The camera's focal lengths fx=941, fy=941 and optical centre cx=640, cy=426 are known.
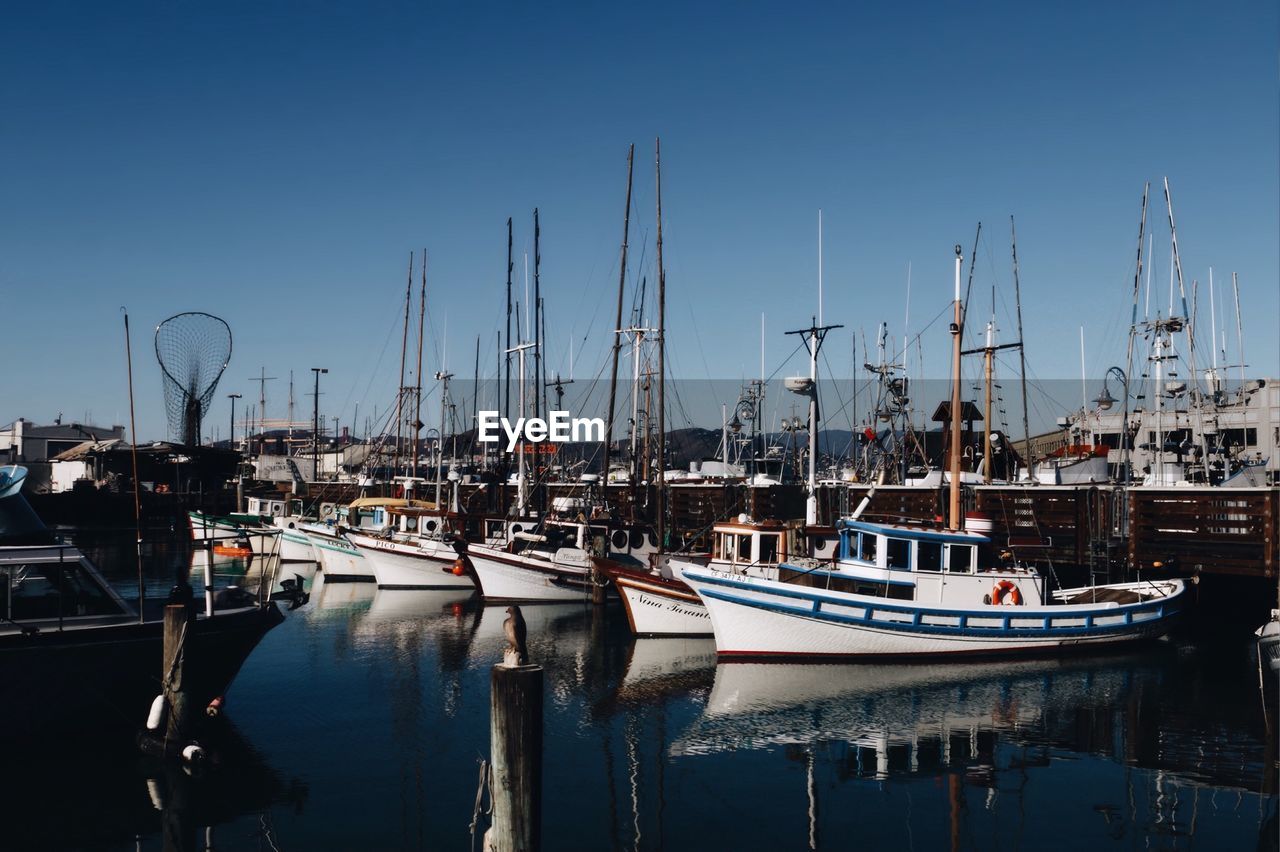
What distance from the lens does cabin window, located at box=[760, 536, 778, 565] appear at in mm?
28281

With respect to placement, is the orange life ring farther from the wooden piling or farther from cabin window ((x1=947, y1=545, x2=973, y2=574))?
the wooden piling

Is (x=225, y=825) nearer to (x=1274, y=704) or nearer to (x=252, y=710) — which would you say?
(x=252, y=710)

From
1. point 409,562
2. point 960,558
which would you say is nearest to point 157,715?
point 960,558

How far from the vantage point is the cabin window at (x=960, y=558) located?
26.3 m

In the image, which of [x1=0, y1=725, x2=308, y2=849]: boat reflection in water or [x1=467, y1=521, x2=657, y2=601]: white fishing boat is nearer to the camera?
[x1=0, y1=725, x2=308, y2=849]: boat reflection in water

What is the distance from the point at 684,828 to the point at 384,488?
53840mm

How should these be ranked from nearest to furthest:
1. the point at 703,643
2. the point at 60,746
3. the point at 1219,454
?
the point at 60,746 → the point at 703,643 → the point at 1219,454

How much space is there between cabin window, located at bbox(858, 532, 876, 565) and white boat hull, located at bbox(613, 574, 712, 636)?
5.99m

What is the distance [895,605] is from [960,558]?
8.54 feet

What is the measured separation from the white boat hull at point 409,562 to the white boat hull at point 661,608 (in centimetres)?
1515

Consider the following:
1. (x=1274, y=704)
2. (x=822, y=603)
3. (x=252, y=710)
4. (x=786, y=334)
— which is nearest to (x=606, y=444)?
(x=786, y=334)

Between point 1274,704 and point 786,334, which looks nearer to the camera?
point 1274,704

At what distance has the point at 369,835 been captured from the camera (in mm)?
14070

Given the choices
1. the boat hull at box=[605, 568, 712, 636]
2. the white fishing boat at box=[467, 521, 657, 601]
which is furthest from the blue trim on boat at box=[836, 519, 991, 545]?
the white fishing boat at box=[467, 521, 657, 601]
